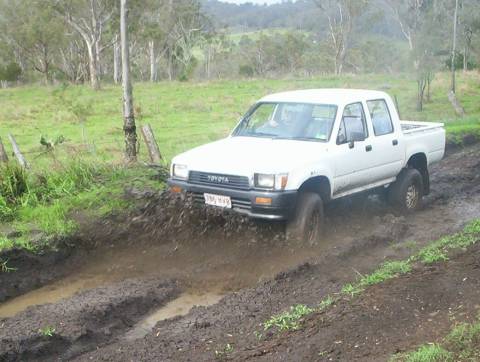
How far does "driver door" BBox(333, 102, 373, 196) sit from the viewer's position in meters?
8.54

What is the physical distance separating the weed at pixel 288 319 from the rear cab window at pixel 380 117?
415 centimetres

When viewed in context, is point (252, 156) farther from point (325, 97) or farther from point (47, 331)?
point (47, 331)

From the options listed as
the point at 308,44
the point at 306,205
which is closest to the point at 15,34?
the point at 308,44

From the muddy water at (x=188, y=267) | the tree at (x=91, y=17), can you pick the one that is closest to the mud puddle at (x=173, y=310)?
the muddy water at (x=188, y=267)

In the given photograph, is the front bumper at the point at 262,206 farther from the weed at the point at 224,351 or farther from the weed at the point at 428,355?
the weed at the point at 428,355

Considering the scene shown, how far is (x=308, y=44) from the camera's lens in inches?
2522

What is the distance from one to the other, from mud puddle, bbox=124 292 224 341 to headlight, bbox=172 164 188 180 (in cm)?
158

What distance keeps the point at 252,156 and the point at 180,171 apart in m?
0.97

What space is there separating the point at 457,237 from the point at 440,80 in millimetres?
28034

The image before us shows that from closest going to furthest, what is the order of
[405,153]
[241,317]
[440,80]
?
[241,317], [405,153], [440,80]

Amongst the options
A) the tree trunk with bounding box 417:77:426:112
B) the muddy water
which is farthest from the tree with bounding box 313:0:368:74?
the muddy water

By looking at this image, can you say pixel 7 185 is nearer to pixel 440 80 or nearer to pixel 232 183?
pixel 232 183

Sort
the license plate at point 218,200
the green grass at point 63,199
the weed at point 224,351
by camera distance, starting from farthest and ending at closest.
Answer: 1. the green grass at point 63,199
2. the license plate at point 218,200
3. the weed at point 224,351

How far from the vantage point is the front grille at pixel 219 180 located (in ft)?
25.1
